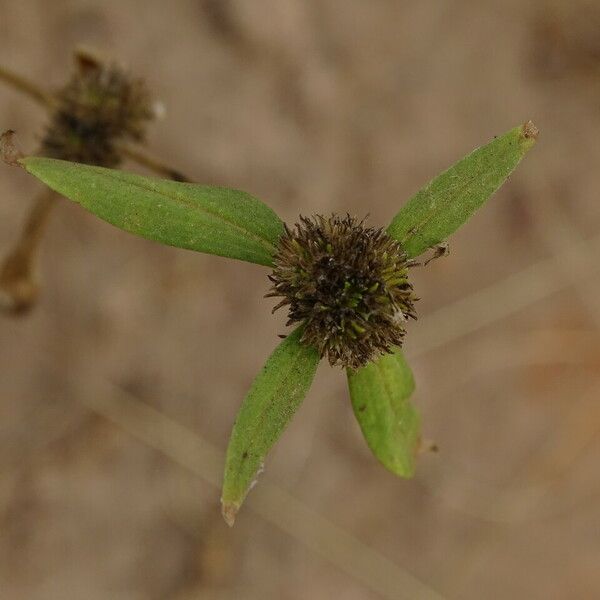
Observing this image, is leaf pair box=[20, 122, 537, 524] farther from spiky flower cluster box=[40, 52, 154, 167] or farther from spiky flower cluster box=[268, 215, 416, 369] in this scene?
spiky flower cluster box=[40, 52, 154, 167]

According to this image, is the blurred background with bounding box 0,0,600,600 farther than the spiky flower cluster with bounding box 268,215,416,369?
Yes

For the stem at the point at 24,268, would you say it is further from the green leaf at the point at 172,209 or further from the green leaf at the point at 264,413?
the green leaf at the point at 264,413

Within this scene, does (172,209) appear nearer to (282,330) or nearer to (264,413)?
(264,413)

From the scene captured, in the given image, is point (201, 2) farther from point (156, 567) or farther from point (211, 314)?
point (156, 567)

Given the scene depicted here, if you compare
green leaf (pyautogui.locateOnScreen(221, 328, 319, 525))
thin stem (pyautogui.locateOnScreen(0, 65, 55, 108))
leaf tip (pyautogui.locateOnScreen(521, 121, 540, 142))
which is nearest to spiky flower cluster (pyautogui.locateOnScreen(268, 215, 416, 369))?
green leaf (pyautogui.locateOnScreen(221, 328, 319, 525))

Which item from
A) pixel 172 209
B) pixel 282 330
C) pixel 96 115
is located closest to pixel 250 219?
pixel 172 209
